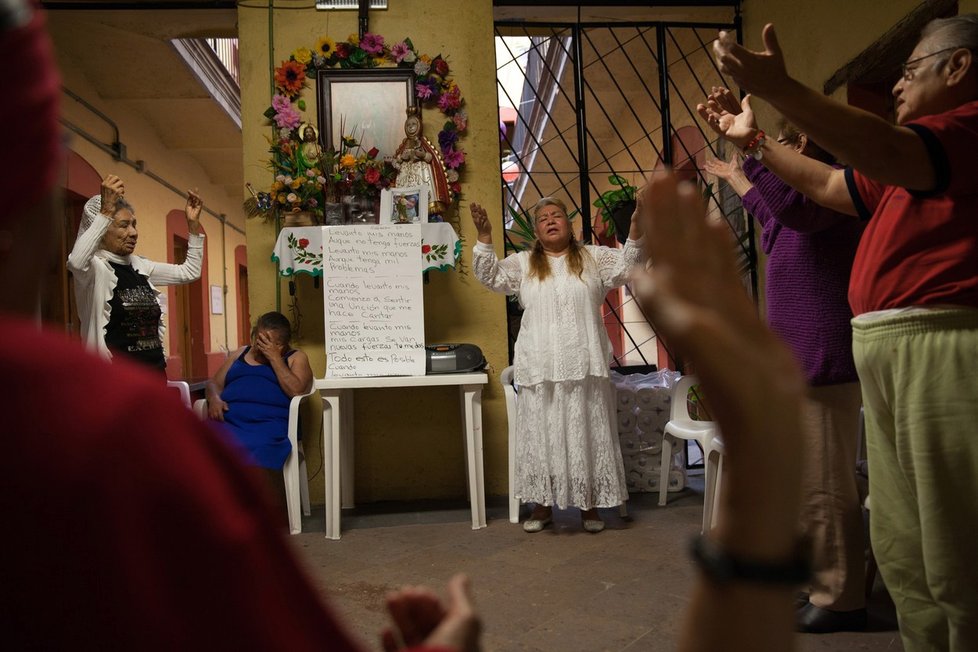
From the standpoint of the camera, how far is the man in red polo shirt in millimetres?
1348

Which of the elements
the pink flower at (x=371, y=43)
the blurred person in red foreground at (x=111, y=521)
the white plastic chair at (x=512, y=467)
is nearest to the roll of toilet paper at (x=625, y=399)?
the white plastic chair at (x=512, y=467)

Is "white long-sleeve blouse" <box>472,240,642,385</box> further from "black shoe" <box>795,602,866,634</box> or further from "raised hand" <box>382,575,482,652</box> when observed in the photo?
"raised hand" <box>382,575,482,652</box>

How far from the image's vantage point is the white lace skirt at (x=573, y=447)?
3428 mm

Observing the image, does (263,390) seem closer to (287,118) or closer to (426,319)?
(426,319)

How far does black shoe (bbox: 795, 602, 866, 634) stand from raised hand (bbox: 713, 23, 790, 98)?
5.10 feet

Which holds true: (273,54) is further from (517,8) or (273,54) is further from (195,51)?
(195,51)

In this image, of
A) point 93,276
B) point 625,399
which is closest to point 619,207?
point 625,399

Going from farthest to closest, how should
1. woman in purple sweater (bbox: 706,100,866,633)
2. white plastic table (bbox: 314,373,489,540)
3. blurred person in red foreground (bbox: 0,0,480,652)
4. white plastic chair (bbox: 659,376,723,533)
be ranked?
white plastic table (bbox: 314,373,489,540) < white plastic chair (bbox: 659,376,723,533) < woman in purple sweater (bbox: 706,100,866,633) < blurred person in red foreground (bbox: 0,0,480,652)

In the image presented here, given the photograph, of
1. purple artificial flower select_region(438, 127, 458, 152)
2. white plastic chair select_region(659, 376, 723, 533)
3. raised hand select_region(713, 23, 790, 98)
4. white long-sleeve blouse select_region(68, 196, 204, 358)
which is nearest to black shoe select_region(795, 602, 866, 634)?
white plastic chair select_region(659, 376, 723, 533)

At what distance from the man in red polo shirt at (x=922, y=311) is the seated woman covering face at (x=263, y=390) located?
278cm

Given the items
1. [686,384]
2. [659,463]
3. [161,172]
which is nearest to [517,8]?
[686,384]

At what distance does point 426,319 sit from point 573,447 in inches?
49.6

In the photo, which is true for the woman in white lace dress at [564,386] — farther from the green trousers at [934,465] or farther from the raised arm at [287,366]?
the green trousers at [934,465]

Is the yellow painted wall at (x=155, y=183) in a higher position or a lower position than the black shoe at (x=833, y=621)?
higher
